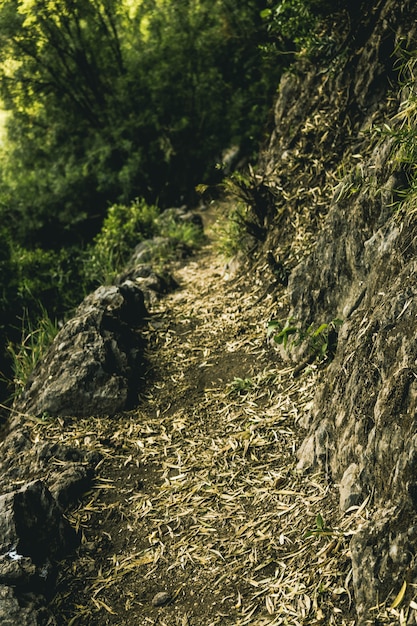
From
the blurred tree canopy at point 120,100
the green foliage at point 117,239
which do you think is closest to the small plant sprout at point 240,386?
the green foliage at point 117,239

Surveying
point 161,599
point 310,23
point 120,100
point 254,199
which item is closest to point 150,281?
point 254,199

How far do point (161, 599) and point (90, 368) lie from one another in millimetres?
1936

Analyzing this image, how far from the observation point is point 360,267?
146 inches

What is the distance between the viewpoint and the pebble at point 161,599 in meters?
2.86

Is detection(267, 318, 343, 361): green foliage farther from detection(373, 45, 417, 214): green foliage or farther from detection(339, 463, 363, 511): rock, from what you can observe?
detection(339, 463, 363, 511): rock

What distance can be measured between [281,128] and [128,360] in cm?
297

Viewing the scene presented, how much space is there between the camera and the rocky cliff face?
2.44m

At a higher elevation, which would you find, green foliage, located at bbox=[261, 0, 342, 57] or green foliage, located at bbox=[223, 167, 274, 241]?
green foliage, located at bbox=[261, 0, 342, 57]

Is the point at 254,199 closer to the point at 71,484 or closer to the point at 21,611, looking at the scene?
the point at 71,484

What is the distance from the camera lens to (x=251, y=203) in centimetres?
530

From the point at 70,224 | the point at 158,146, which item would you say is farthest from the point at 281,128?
the point at 70,224

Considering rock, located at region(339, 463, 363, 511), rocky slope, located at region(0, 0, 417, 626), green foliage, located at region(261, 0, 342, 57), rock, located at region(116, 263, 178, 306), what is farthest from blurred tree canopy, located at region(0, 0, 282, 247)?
rock, located at region(339, 463, 363, 511)

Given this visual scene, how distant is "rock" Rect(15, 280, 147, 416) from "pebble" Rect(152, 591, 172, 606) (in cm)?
161

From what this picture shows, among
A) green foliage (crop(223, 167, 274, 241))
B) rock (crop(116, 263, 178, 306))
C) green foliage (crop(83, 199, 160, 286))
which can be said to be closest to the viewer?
green foliage (crop(223, 167, 274, 241))
